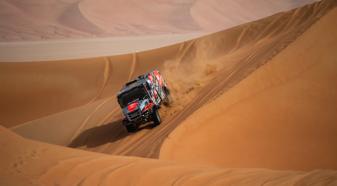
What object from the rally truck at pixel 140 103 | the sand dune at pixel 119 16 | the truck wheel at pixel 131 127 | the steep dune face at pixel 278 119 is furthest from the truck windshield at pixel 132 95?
the sand dune at pixel 119 16

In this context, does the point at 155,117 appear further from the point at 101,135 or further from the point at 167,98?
the point at 101,135

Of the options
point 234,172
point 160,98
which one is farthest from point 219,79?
point 234,172

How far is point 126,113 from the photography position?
17375 mm

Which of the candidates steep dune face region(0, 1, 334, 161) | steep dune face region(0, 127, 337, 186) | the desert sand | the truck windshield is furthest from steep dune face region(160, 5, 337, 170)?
the truck windshield

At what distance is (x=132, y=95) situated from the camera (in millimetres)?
17609

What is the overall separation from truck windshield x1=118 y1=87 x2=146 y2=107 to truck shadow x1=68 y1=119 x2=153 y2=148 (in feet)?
3.64

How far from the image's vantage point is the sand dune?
55325 millimetres

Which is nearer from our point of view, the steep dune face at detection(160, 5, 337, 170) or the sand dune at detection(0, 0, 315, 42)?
the steep dune face at detection(160, 5, 337, 170)

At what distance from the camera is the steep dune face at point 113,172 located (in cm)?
745

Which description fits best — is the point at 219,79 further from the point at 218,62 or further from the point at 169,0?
the point at 169,0

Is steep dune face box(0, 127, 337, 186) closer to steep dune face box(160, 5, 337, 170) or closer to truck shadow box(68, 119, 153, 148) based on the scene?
steep dune face box(160, 5, 337, 170)

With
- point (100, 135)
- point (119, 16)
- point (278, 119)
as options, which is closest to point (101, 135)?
point (100, 135)

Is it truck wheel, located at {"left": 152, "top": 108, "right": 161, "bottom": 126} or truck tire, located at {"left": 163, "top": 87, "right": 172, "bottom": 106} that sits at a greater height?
truck tire, located at {"left": 163, "top": 87, "right": 172, "bottom": 106}

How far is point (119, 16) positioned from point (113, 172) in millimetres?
55020
